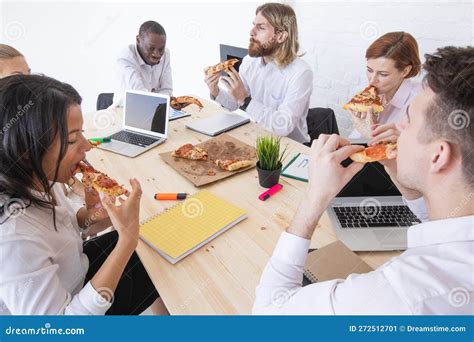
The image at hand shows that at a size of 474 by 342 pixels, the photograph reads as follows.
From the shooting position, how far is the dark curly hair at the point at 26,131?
3.20 ft

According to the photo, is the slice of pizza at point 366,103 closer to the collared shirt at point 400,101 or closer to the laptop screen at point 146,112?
the collared shirt at point 400,101

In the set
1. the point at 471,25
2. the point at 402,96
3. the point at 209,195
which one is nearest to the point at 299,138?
the point at 402,96

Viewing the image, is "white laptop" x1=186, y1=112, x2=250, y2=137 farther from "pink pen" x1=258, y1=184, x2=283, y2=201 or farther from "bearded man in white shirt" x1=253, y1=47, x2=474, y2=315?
"bearded man in white shirt" x1=253, y1=47, x2=474, y2=315

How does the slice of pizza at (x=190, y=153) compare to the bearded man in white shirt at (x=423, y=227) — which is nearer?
the bearded man in white shirt at (x=423, y=227)

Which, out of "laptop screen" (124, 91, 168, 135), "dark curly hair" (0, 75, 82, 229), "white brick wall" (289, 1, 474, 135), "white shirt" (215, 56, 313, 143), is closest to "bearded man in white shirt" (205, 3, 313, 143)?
"white shirt" (215, 56, 313, 143)

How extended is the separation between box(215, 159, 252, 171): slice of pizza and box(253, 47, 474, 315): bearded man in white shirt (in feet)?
2.21

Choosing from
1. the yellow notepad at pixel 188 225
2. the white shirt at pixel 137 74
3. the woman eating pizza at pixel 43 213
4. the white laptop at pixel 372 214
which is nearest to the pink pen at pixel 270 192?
the yellow notepad at pixel 188 225

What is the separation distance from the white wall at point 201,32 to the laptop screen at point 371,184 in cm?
166

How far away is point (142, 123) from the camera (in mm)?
2117

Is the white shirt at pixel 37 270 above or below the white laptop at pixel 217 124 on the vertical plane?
below

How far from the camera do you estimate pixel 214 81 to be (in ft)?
8.02

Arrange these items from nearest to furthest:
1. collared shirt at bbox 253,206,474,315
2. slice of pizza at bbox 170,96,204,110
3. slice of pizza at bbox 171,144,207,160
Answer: collared shirt at bbox 253,206,474,315
slice of pizza at bbox 171,144,207,160
slice of pizza at bbox 170,96,204,110

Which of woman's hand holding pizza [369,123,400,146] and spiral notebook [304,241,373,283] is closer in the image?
spiral notebook [304,241,373,283]

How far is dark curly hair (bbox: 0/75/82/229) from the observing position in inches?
38.4
